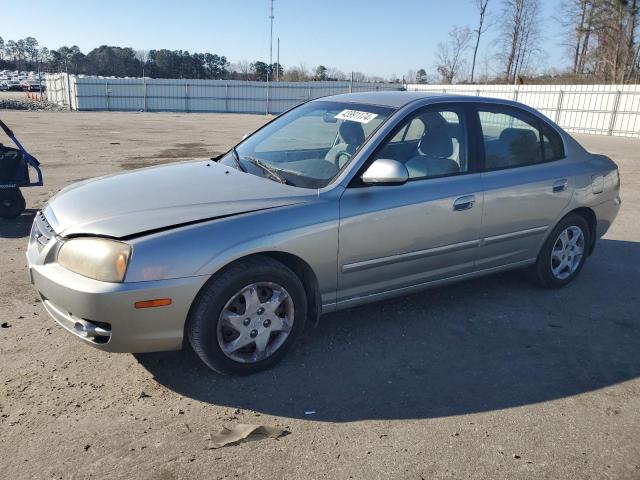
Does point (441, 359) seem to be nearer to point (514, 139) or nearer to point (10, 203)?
point (514, 139)

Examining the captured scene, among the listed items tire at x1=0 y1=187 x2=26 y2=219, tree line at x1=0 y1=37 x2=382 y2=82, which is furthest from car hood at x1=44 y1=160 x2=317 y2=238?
tree line at x1=0 y1=37 x2=382 y2=82

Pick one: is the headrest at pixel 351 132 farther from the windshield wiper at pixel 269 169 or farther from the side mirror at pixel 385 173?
the windshield wiper at pixel 269 169

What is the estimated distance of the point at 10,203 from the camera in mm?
6781

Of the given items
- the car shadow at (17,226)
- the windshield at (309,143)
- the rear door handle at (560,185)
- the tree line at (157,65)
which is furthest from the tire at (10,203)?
the tree line at (157,65)

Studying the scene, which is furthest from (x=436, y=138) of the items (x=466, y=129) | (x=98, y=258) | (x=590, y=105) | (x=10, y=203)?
(x=590, y=105)

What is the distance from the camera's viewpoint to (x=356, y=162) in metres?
3.65

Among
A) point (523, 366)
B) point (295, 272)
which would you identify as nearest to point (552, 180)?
point (523, 366)

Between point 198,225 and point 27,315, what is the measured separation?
1.96m

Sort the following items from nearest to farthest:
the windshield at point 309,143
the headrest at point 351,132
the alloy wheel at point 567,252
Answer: the windshield at point 309,143 → the headrest at point 351,132 → the alloy wheel at point 567,252

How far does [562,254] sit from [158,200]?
3618 mm

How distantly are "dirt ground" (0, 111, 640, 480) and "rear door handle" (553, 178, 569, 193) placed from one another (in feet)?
3.16

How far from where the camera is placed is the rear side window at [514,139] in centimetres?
438

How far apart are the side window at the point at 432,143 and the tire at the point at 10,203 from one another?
5.27m

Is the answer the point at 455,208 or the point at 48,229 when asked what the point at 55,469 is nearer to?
the point at 48,229
